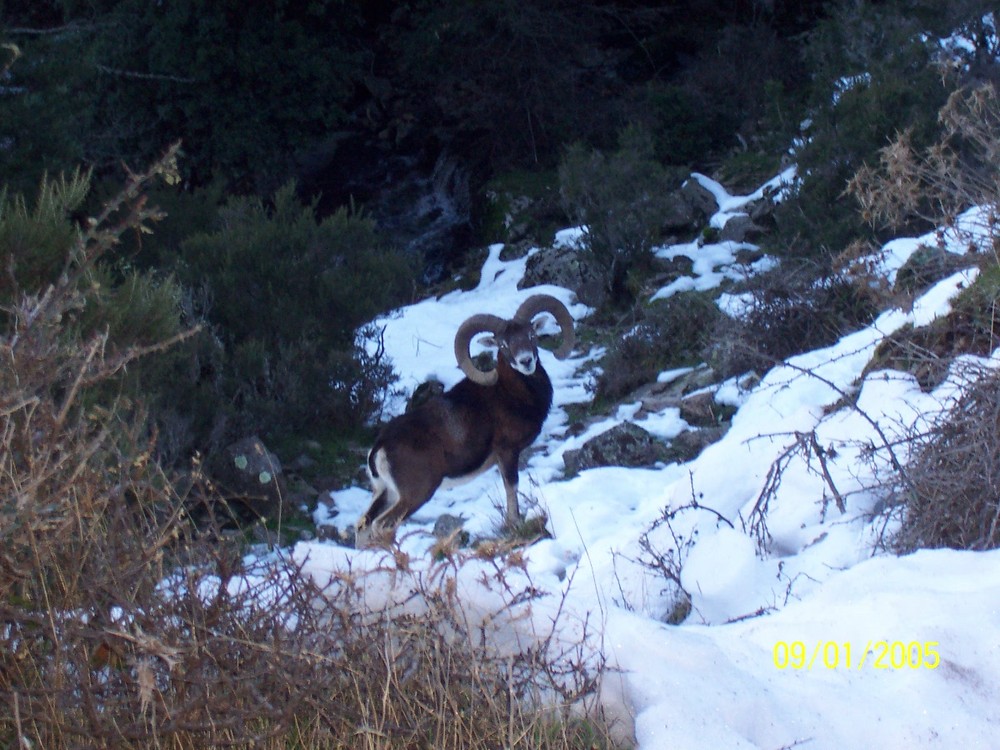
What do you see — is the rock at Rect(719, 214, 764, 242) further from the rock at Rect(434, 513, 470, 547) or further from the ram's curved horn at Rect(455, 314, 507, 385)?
the rock at Rect(434, 513, 470, 547)

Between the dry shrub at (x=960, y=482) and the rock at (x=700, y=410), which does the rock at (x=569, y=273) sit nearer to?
the rock at (x=700, y=410)

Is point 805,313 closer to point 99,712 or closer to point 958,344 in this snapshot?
point 958,344

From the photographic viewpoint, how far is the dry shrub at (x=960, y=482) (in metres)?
4.65

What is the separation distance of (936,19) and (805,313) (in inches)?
324

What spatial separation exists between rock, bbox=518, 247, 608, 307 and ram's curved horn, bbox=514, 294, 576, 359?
4733 mm

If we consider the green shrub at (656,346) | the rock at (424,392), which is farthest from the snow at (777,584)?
the rock at (424,392)

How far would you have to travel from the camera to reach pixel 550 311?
987 cm

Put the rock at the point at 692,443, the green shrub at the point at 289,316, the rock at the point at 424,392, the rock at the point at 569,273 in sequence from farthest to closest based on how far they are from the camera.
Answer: the rock at the point at 569,273
the rock at the point at 424,392
the green shrub at the point at 289,316
the rock at the point at 692,443

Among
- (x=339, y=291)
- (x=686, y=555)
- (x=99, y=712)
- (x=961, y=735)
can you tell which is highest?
(x=339, y=291)

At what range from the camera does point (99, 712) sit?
140 inches

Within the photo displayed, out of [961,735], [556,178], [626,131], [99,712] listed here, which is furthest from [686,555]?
[556,178]

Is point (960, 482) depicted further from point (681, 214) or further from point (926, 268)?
point (681, 214)

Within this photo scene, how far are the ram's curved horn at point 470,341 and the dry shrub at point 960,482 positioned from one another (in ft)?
15.2
